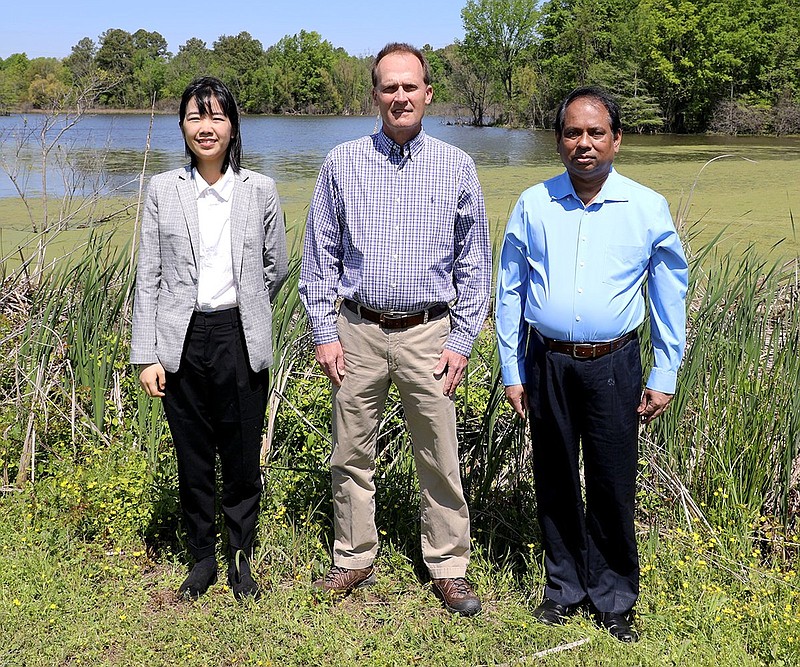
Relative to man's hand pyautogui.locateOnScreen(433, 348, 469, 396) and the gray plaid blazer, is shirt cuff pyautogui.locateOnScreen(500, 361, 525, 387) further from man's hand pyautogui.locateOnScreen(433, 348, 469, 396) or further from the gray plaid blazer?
the gray plaid blazer

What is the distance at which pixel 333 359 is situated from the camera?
2.35 metres

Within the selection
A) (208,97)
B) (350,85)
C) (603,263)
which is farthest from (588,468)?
(350,85)

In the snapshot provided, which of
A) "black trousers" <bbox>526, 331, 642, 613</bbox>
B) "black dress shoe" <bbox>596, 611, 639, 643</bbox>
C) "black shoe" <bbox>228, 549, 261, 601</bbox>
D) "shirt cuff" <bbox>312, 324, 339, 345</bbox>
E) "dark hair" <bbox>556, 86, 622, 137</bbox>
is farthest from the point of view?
"black shoe" <bbox>228, 549, 261, 601</bbox>

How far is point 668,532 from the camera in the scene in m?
2.78

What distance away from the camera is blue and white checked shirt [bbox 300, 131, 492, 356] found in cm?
225

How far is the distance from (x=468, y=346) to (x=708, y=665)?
43.3 inches

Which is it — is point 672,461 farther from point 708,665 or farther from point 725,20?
point 725,20

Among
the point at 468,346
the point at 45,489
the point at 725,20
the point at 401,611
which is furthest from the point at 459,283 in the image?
the point at 725,20

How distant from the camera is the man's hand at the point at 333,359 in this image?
92.6 inches

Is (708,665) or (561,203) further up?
(561,203)

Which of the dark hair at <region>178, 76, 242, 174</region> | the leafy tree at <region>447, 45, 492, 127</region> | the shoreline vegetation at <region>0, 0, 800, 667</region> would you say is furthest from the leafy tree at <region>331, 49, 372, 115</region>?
the dark hair at <region>178, 76, 242, 174</region>

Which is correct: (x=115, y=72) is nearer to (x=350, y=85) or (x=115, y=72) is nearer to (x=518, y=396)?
(x=518, y=396)

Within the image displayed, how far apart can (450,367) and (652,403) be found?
0.59 metres

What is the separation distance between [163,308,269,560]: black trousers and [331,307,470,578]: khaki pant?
27 cm
